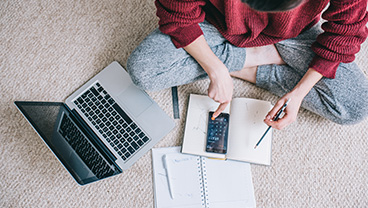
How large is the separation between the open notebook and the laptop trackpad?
148 millimetres

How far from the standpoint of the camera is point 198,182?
0.89 meters

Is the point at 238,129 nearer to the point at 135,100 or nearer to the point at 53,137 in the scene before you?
the point at 135,100

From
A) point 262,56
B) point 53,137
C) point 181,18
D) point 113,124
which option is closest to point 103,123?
point 113,124

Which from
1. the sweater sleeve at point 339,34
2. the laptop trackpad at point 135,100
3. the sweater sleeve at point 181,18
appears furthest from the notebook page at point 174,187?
the sweater sleeve at point 339,34

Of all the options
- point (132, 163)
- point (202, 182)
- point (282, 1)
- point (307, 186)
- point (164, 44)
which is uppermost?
point (282, 1)

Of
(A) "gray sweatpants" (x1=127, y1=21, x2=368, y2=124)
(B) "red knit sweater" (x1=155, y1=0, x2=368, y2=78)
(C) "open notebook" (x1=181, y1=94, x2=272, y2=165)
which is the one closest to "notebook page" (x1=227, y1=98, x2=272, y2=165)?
(C) "open notebook" (x1=181, y1=94, x2=272, y2=165)

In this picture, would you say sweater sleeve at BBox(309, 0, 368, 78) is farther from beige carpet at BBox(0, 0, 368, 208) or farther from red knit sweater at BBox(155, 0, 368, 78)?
beige carpet at BBox(0, 0, 368, 208)

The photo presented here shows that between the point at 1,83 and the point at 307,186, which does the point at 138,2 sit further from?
the point at 307,186

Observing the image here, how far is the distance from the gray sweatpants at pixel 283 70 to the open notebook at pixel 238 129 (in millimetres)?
100

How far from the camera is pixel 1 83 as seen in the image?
97 centimetres

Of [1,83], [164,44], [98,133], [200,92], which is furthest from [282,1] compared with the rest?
[1,83]

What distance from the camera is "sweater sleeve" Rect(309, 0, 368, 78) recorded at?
0.64 metres

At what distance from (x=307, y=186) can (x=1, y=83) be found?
110cm

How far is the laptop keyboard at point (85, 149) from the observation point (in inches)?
30.4
